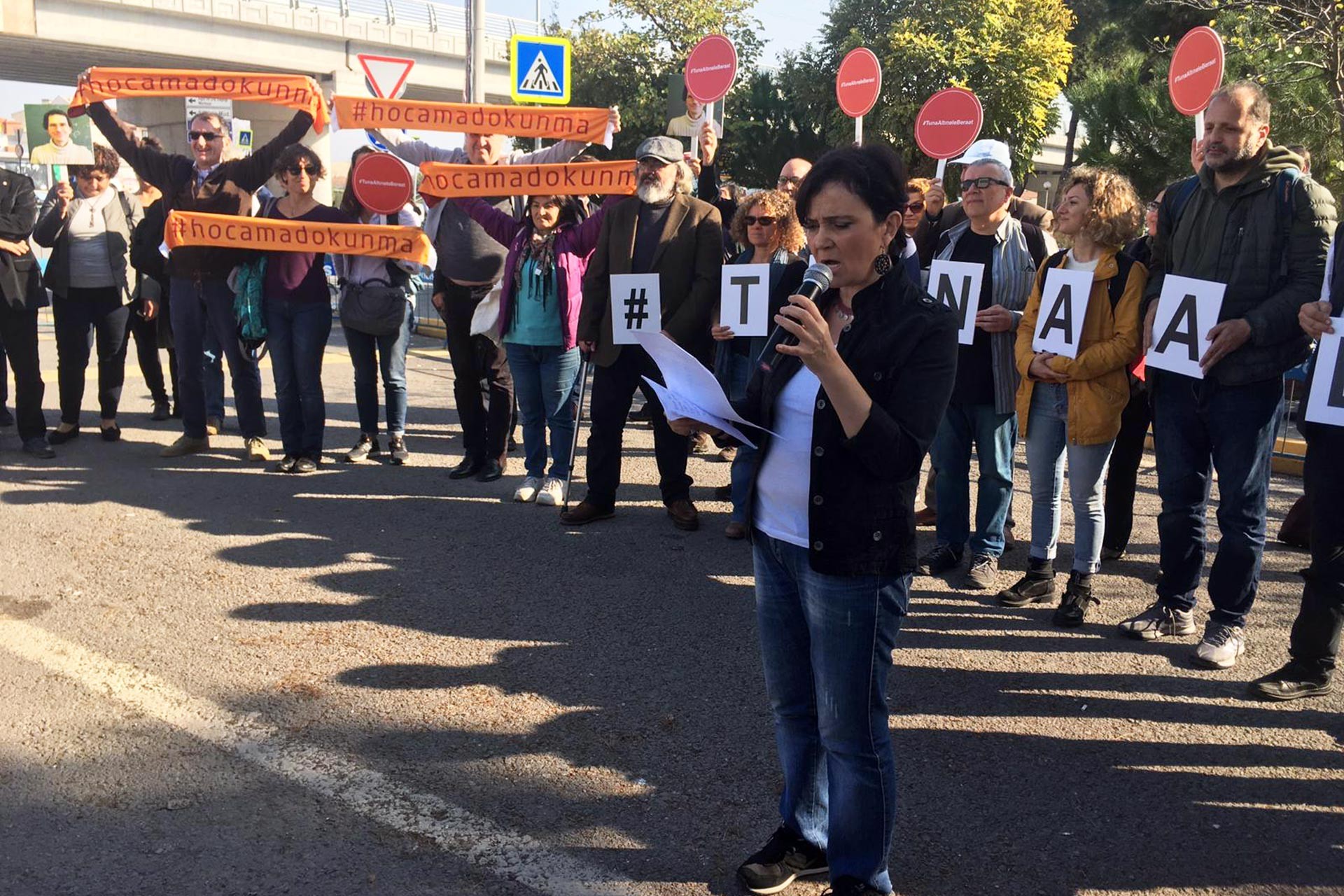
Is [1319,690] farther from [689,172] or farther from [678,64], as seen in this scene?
[678,64]

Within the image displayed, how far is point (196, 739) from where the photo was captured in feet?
12.9

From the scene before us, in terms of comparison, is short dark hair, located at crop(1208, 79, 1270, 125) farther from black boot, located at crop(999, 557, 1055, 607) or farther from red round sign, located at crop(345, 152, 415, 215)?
red round sign, located at crop(345, 152, 415, 215)

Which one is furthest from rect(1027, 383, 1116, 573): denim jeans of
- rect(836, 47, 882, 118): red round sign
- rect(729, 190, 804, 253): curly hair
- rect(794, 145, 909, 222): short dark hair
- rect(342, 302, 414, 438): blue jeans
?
rect(342, 302, 414, 438): blue jeans

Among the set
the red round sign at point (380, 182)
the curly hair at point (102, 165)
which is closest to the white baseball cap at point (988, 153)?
the red round sign at point (380, 182)

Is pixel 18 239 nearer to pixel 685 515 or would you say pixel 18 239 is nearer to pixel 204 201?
pixel 204 201

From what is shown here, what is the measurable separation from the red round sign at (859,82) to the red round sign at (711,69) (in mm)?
757

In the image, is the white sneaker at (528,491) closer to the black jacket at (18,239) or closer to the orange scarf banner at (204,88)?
the orange scarf banner at (204,88)

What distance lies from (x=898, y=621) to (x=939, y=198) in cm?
454

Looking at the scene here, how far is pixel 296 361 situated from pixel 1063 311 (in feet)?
17.4

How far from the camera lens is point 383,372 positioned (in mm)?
8266

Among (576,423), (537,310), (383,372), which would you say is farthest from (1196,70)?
(383,372)

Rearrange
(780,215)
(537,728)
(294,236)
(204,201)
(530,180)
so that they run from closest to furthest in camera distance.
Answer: (537,728) < (780,215) < (530,180) < (294,236) < (204,201)

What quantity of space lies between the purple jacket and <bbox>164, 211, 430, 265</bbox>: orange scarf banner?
2.22ft

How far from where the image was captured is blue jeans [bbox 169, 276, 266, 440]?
8.11m
